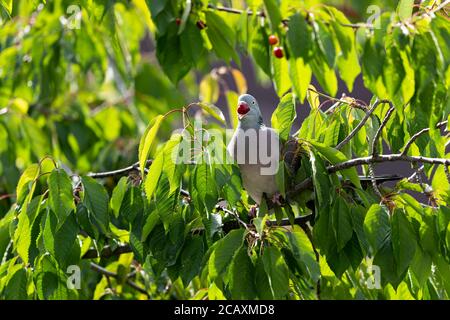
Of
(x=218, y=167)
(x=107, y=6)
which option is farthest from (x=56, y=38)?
(x=218, y=167)

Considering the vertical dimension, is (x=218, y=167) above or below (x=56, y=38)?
below

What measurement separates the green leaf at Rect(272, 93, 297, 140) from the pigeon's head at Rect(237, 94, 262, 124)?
0.30m

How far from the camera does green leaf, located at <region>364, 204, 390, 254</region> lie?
202cm

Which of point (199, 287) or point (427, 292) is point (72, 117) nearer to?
point (199, 287)

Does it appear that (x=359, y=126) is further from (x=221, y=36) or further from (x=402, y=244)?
(x=221, y=36)

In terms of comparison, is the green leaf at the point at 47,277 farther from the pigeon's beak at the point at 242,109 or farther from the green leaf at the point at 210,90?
the green leaf at the point at 210,90

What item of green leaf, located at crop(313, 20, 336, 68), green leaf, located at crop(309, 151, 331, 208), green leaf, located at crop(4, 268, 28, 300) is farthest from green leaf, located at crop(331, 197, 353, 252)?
green leaf, located at crop(4, 268, 28, 300)

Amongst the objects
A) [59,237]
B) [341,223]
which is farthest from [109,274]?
[341,223]

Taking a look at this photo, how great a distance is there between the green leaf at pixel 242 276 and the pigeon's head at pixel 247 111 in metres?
0.64

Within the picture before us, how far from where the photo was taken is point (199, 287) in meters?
2.98

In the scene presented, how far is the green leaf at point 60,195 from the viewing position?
7.16ft

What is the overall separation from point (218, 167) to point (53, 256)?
51 cm

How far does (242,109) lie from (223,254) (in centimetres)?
65

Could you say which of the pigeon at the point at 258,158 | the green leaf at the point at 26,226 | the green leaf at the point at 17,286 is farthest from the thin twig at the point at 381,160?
the green leaf at the point at 17,286
